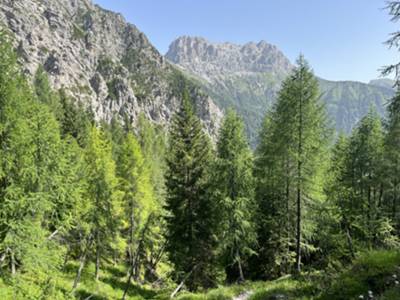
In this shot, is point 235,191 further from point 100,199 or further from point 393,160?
point 393,160

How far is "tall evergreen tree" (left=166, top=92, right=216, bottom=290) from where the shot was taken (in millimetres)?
19562

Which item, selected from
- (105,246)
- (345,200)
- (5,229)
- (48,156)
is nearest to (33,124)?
(48,156)

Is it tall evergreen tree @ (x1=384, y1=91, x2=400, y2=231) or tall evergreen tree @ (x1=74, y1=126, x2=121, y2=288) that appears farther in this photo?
tall evergreen tree @ (x1=384, y1=91, x2=400, y2=231)

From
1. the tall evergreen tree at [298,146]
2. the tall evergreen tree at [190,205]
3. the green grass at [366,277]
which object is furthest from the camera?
the tall evergreen tree at [190,205]

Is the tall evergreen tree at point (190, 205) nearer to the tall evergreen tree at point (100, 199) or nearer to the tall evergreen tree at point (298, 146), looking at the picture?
the tall evergreen tree at point (298, 146)

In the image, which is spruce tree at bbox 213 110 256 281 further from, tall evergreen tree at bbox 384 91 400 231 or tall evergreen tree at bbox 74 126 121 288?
tall evergreen tree at bbox 384 91 400 231

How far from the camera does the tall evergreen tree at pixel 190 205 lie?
19.6 m

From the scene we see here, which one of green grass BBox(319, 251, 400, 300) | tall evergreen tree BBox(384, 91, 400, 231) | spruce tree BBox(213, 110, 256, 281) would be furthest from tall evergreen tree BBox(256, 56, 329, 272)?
green grass BBox(319, 251, 400, 300)

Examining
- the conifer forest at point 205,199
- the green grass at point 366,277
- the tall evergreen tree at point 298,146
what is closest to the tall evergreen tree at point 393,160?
the conifer forest at point 205,199

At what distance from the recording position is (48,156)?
45.9 ft

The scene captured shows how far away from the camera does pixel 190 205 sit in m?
20.4

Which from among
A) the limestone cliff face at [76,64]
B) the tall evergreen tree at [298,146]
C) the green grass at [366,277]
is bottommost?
the green grass at [366,277]

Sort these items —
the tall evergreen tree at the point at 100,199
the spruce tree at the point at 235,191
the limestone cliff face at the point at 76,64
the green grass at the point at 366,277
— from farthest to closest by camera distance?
1. the limestone cliff face at the point at 76,64
2. the tall evergreen tree at the point at 100,199
3. the spruce tree at the point at 235,191
4. the green grass at the point at 366,277

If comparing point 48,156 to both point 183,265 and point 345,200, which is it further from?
point 345,200
